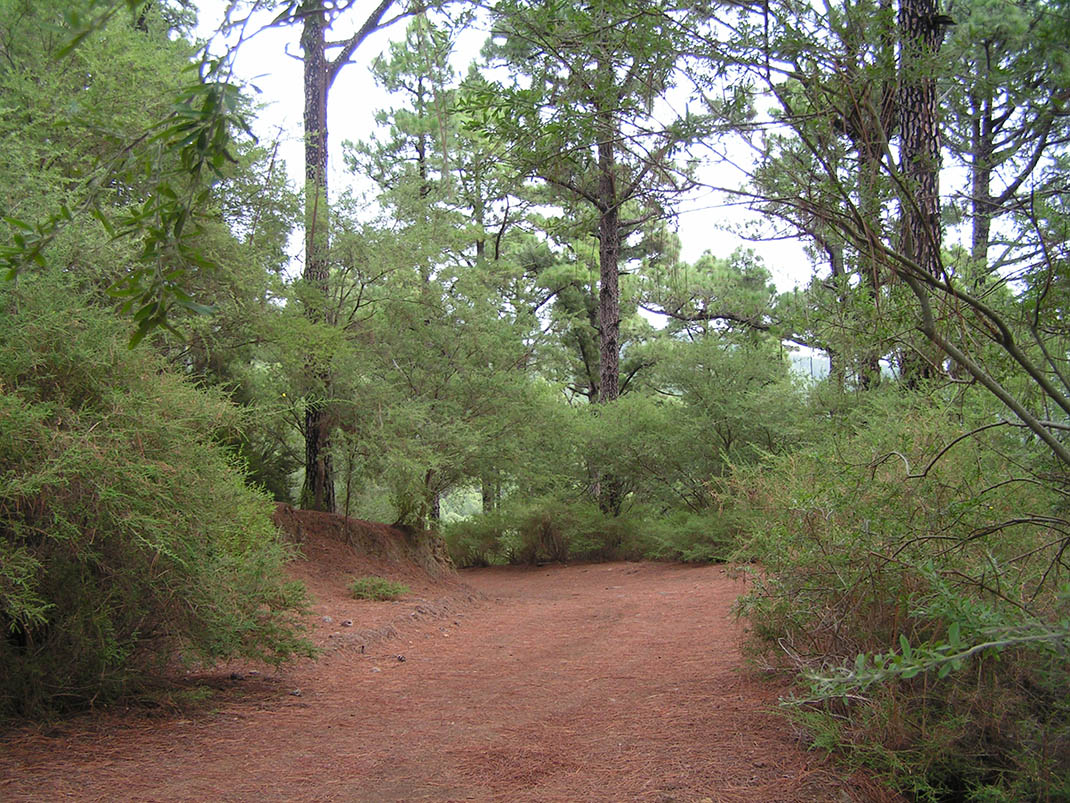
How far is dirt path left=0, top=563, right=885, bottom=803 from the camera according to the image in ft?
13.5

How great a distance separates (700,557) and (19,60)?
43.3ft

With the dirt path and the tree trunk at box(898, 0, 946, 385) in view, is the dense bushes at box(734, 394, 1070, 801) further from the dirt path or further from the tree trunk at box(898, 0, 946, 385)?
the tree trunk at box(898, 0, 946, 385)

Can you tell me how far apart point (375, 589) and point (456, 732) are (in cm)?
640

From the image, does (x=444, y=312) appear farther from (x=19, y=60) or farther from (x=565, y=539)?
(x=19, y=60)

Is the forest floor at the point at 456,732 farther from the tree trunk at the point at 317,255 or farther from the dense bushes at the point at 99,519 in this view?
the tree trunk at the point at 317,255

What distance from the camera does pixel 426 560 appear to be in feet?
46.6

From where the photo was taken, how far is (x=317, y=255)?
46.1 ft

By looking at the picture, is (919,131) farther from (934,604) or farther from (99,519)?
(99,519)

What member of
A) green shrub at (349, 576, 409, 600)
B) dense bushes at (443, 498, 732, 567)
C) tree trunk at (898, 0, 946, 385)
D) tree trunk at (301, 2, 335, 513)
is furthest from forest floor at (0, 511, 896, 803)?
dense bushes at (443, 498, 732, 567)

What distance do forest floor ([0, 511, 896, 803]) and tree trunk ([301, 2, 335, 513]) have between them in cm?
498

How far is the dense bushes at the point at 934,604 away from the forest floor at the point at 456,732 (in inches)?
14.9

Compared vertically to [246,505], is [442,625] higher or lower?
lower

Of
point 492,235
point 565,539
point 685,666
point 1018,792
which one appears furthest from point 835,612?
point 492,235

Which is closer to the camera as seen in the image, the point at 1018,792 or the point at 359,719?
the point at 1018,792
